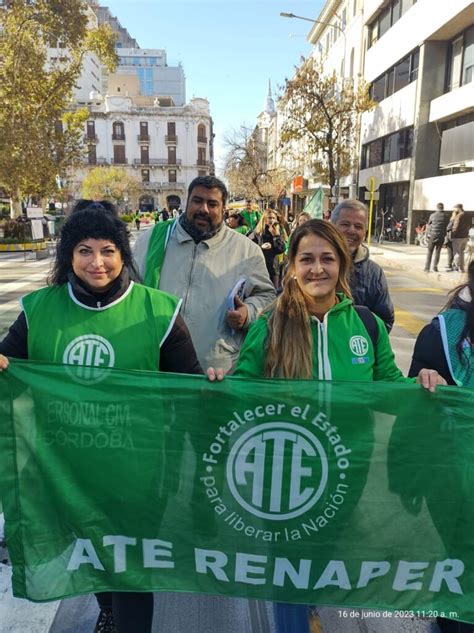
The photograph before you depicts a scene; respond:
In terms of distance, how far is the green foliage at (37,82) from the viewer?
63.1ft

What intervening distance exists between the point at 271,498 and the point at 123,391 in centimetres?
75

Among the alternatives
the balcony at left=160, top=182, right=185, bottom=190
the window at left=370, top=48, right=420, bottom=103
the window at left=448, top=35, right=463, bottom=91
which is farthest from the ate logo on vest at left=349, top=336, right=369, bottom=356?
the balcony at left=160, top=182, right=185, bottom=190

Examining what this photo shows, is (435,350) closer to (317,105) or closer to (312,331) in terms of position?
(312,331)

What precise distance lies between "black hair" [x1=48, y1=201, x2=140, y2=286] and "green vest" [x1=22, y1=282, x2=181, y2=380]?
0.39 feet

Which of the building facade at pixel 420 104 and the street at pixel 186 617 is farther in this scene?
the building facade at pixel 420 104

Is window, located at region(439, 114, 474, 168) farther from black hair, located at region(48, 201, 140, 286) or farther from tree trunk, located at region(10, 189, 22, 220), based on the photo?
black hair, located at region(48, 201, 140, 286)

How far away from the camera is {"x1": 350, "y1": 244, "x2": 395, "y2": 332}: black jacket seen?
377 cm

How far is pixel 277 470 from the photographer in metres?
2.19

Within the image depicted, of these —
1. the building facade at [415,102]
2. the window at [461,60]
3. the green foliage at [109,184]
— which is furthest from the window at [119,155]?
the window at [461,60]

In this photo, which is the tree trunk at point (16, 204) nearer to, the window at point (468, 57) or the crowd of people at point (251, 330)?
the window at point (468, 57)

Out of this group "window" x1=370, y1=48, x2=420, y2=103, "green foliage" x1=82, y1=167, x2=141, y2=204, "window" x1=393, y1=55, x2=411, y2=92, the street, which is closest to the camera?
the street

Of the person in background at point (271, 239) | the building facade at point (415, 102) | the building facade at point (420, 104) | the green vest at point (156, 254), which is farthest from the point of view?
the building facade at point (415, 102)

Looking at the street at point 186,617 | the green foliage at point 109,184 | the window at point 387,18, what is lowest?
the street at point 186,617

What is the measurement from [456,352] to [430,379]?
21 centimetres
